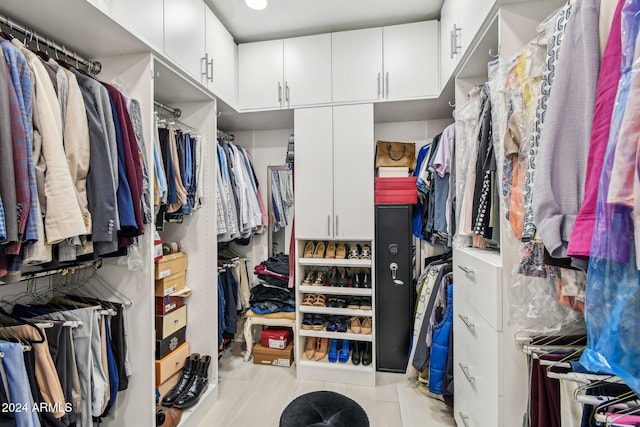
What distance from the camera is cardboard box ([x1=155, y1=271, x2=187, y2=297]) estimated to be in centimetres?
177

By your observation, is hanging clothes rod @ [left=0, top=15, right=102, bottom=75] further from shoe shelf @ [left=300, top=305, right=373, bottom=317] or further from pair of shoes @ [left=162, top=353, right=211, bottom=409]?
shoe shelf @ [left=300, top=305, right=373, bottom=317]

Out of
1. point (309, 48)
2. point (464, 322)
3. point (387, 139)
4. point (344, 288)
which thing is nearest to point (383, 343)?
point (344, 288)

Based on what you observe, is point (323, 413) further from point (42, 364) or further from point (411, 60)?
point (411, 60)

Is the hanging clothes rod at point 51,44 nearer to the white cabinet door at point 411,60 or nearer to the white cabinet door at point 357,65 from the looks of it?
the white cabinet door at point 357,65

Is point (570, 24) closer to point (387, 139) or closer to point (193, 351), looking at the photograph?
point (387, 139)

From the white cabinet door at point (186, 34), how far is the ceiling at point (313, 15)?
253mm

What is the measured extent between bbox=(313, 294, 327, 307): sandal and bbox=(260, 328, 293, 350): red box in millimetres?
410

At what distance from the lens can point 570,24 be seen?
673mm

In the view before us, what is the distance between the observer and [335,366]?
2193 mm

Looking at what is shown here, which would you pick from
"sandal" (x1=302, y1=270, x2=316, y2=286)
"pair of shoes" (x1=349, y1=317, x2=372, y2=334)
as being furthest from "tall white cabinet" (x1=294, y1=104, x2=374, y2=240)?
"pair of shoes" (x1=349, y1=317, x2=372, y2=334)

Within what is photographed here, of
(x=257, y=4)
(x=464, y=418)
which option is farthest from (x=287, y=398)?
(x=257, y=4)

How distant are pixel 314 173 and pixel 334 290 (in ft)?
3.03

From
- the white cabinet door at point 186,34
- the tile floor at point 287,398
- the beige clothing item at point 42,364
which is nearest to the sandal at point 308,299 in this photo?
the tile floor at point 287,398

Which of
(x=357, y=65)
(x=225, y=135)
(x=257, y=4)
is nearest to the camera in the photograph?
(x=257, y=4)
